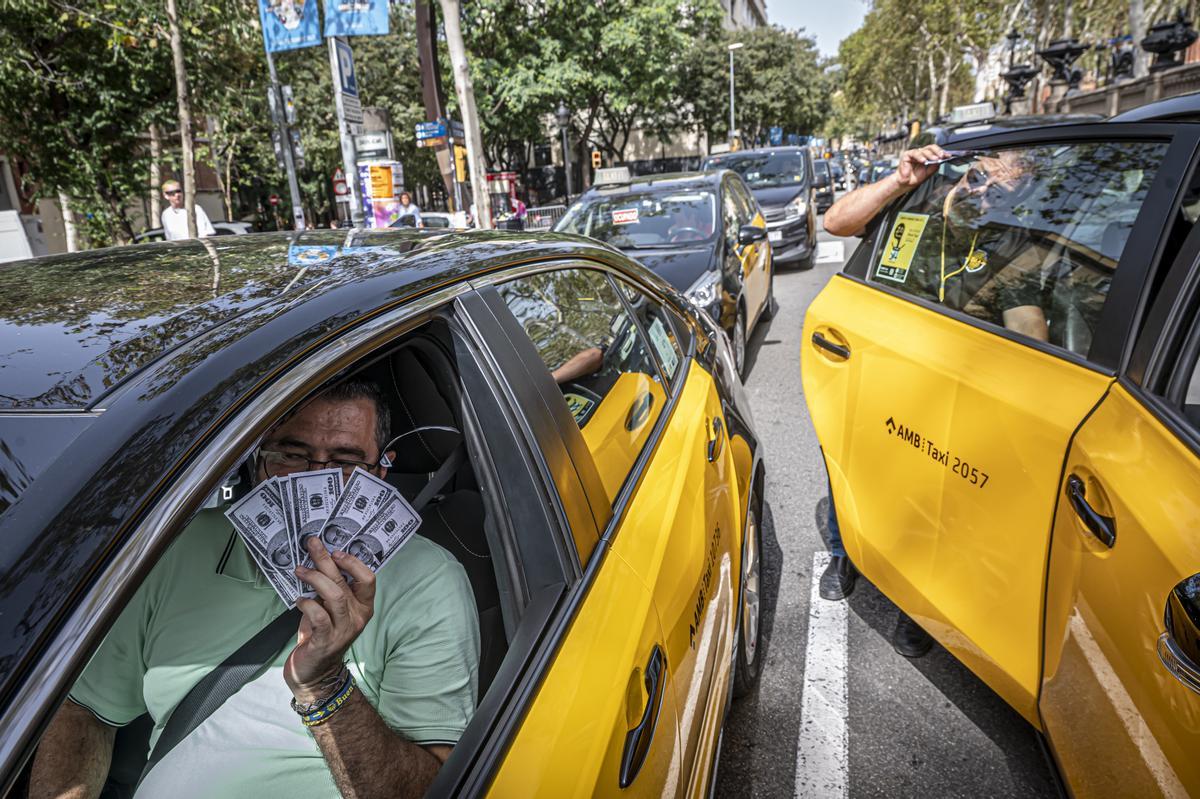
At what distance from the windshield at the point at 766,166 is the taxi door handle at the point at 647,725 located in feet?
40.3

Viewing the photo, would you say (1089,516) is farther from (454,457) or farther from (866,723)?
(454,457)

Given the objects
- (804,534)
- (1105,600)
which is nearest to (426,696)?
(1105,600)

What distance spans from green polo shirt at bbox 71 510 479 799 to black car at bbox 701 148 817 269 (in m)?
9.92

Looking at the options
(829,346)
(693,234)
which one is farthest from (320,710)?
(693,234)

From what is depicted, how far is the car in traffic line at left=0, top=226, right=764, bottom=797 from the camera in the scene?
2.53ft

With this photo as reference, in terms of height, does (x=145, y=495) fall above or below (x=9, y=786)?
above

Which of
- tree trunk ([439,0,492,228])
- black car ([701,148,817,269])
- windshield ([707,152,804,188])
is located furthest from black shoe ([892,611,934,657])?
tree trunk ([439,0,492,228])

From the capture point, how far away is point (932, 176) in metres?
2.61

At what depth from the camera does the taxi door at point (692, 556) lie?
149 cm

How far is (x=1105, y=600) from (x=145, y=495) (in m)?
1.56

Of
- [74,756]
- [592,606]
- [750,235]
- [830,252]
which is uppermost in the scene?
[750,235]

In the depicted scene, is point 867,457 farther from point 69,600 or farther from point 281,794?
point 69,600

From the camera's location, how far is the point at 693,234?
248 inches

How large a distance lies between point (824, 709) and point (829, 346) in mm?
1246
